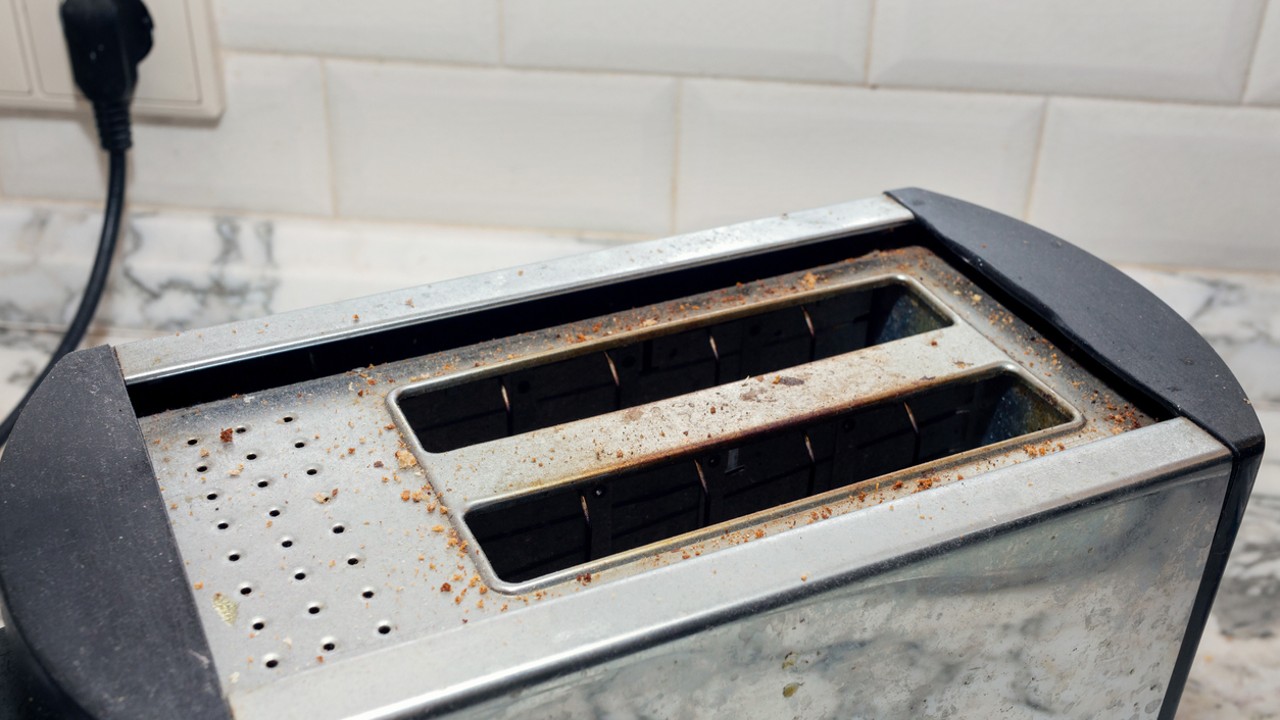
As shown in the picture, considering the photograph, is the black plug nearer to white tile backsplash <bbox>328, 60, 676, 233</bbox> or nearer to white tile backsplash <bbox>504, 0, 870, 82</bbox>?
white tile backsplash <bbox>328, 60, 676, 233</bbox>

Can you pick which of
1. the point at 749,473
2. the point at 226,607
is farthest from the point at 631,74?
the point at 226,607

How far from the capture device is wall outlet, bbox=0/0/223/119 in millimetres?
792

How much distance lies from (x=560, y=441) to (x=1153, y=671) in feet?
0.83

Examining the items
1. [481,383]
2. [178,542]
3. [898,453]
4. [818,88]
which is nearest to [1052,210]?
[818,88]

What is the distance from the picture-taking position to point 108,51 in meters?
0.78

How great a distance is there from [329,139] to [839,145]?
0.36m

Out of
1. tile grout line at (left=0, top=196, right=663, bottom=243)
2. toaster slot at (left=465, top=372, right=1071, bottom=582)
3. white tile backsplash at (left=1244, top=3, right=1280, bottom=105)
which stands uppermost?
white tile backsplash at (left=1244, top=3, right=1280, bottom=105)

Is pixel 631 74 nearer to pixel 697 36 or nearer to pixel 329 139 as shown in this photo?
pixel 697 36

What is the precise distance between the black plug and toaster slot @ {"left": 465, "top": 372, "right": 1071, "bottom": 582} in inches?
20.0

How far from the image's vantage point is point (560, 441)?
45 cm

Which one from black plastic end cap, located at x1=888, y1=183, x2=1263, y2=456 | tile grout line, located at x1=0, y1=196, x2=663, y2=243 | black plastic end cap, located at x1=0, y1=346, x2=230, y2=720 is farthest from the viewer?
tile grout line, located at x1=0, y1=196, x2=663, y2=243

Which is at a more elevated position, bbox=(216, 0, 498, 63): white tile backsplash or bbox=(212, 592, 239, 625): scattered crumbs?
bbox=(216, 0, 498, 63): white tile backsplash

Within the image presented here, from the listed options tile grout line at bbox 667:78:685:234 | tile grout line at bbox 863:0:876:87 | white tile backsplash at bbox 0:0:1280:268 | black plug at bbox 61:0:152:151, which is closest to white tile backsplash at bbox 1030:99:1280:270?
white tile backsplash at bbox 0:0:1280:268

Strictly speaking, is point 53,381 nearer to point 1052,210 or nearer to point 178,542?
point 178,542
